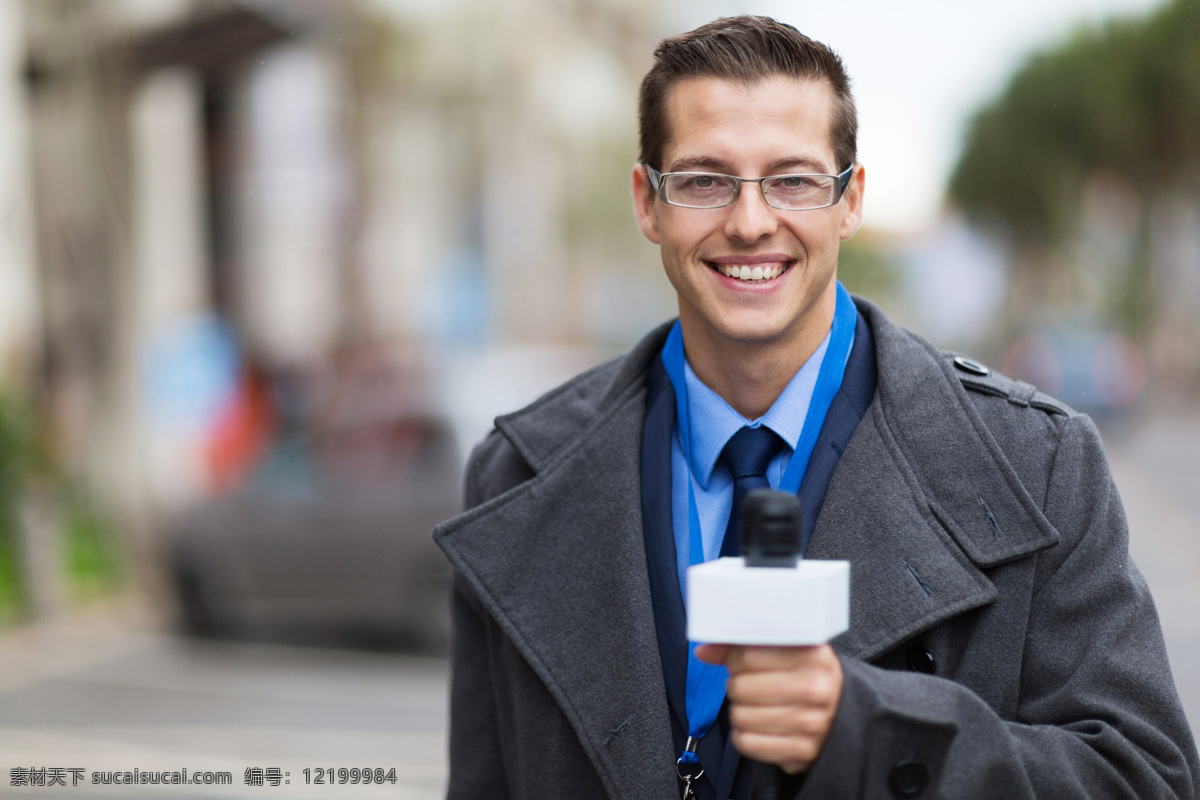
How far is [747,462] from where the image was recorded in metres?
2.18

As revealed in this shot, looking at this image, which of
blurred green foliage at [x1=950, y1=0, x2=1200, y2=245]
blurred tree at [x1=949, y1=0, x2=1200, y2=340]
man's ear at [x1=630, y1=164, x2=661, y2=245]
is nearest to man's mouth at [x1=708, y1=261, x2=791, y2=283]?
man's ear at [x1=630, y1=164, x2=661, y2=245]

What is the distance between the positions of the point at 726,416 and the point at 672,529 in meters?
0.22

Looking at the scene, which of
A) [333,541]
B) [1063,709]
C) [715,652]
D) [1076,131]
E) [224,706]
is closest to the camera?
[715,652]

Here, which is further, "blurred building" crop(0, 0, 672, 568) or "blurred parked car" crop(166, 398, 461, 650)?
"blurred building" crop(0, 0, 672, 568)

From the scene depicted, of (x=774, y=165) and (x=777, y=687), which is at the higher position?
(x=774, y=165)

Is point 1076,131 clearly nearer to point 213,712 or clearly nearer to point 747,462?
point 213,712

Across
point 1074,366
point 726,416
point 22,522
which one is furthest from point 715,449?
point 1074,366

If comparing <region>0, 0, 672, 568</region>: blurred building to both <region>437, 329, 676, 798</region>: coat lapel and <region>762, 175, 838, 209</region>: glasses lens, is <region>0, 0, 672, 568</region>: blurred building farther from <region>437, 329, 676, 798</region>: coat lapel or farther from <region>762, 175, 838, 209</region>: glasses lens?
<region>762, 175, 838, 209</region>: glasses lens

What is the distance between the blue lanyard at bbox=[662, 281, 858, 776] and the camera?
6.75 feet

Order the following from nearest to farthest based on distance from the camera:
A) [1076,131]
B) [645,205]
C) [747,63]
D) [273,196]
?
[747,63] < [645,205] < [273,196] < [1076,131]

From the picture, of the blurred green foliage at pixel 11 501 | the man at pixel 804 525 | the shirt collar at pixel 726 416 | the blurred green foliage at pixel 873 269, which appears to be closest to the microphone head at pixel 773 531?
the man at pixel 804 525

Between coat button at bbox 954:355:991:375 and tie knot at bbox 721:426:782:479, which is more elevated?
coat button at bbox 954:355:991:375

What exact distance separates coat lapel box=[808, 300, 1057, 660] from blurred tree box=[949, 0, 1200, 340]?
2005 centimetres

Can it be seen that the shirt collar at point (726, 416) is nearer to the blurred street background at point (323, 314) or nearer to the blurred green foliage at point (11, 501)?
the blurred street background at point (323, 314)
